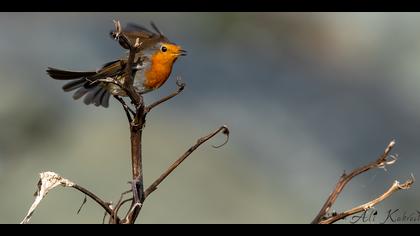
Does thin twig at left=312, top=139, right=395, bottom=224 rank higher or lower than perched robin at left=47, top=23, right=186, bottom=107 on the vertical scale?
lower

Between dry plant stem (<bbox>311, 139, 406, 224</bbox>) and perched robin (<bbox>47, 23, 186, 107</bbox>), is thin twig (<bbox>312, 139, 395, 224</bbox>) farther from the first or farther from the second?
perched robin (<bbox>47, 23, 186, 107</bbox>)

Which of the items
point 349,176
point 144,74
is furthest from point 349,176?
point 144,74

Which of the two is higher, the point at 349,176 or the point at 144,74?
the point at 144,74

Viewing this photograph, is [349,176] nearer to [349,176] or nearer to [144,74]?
[349,176]

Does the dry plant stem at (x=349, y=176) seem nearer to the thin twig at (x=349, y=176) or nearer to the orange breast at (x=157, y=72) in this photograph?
the thin twig at (x=349, y=176)

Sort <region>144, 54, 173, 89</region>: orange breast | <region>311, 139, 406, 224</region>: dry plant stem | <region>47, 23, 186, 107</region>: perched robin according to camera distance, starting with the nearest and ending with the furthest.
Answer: <region>311, 139, 406, 224</region>: dry plant stem, <region>47, 23, 186, 107</region>: perched robin, <region>144, 54, 173, 89</region>: orange breast

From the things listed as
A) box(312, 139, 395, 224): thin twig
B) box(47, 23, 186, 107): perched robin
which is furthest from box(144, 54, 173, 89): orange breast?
box(312, 139, 395, 224): thin twig

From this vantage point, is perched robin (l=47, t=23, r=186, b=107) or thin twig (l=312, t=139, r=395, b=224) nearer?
thin twig (l=312, t=139, r=395, b=224)

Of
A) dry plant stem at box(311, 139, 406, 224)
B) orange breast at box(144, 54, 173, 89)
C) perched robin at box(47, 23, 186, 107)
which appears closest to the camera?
dry plant stem at box(311, 139, 406, 224)

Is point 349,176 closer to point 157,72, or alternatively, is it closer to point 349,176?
point 349,176

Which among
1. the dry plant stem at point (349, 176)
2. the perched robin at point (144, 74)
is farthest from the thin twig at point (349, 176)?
the perched robin at point (144, 74)

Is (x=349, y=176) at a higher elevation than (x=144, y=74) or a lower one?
lower

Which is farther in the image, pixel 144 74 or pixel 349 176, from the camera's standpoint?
pixel 144 74
